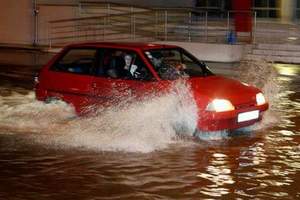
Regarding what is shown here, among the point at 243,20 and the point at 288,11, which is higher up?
the point at 288,11

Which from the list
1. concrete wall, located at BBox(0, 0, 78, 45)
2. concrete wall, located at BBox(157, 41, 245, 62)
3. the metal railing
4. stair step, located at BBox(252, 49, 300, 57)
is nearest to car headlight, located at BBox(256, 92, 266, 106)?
concrete wall, located at BBox(157, 41, 245, 62)

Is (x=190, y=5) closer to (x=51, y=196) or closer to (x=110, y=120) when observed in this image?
(x=110, y=120)

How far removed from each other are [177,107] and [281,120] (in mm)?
2978

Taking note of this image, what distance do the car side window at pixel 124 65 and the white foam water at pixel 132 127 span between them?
0.49 metres

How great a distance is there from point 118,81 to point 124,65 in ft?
1.11

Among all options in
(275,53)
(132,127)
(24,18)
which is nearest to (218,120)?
(132,127)

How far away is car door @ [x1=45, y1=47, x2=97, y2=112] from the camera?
10602 millimetres

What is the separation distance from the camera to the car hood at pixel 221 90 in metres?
9.48

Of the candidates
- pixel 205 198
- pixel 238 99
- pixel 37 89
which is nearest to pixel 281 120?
pixel 238 99

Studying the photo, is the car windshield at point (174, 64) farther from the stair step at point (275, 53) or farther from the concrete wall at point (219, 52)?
the stair step at point (275, 53)

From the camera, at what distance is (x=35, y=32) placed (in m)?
30.3

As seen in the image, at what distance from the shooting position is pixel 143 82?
991 centimetres

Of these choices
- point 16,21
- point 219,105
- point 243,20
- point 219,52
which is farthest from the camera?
point 16,21

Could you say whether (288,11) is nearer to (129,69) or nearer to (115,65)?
(115,65)
